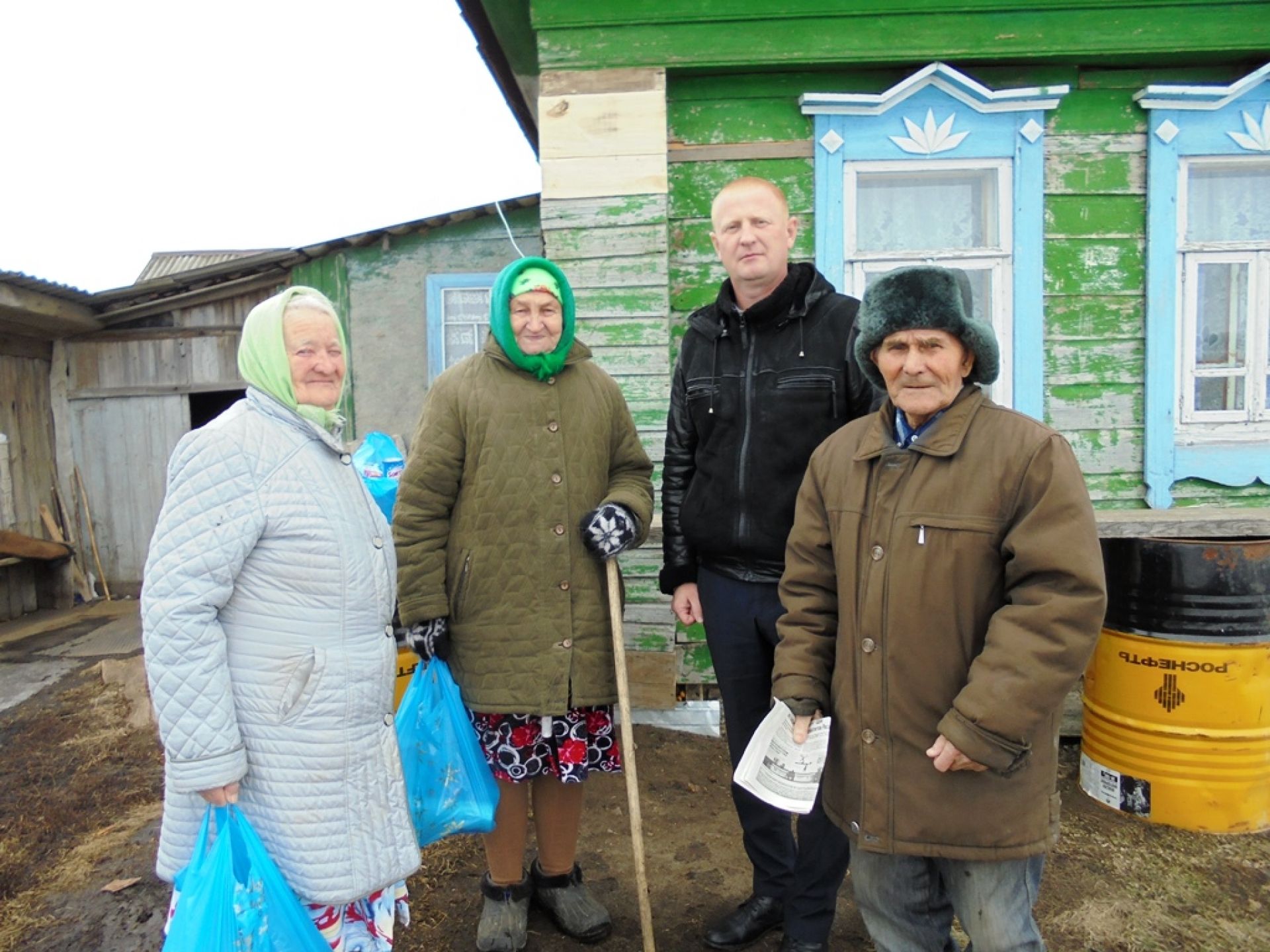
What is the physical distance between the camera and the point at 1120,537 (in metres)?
3.51

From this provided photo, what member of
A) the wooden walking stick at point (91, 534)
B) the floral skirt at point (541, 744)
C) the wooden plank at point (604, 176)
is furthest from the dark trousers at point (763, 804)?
the wooden walking stick at point (91, 534)

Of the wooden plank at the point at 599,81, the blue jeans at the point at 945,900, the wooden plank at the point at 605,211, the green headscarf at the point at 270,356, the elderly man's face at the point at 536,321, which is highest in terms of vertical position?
the wooden plank at the point at 599,81

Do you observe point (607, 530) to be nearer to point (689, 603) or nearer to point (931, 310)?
point (689, 603)

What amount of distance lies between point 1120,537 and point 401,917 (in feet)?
9.72

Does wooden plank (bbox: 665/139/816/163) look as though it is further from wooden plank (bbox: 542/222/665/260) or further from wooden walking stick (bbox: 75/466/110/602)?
wooden walking stick (bbox: 75/466/110/602)

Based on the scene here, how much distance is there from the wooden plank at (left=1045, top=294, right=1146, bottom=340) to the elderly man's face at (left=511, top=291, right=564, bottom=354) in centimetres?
268

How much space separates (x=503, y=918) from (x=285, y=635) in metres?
1.30

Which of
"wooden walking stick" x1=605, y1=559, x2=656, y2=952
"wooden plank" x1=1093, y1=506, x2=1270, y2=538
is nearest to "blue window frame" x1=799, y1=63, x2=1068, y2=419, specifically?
"wooden plank" x1=1093, y1=506, x2=1270, y2=538

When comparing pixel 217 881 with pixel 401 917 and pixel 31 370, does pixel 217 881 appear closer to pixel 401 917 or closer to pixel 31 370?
pixel 401 917

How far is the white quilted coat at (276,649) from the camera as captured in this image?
1.68 metres

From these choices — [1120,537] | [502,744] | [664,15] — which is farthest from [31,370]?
[1120,537]

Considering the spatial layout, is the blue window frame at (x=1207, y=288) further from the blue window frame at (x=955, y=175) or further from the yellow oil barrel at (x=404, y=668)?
the yellow oil barrel at (x=404, y=668)

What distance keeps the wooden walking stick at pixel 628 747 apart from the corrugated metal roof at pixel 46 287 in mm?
7190

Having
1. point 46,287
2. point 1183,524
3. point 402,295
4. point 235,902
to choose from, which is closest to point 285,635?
point 235,902
